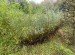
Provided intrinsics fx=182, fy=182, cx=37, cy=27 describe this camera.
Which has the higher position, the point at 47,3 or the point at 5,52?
the point at 47,3

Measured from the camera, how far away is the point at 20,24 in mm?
4758

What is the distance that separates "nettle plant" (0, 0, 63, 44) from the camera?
15.6ft

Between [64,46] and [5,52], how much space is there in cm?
157

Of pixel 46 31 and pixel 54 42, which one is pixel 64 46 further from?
pixel 46 31

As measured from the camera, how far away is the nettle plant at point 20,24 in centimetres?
474

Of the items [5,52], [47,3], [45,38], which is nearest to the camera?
[5,52]

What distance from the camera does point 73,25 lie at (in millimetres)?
5434

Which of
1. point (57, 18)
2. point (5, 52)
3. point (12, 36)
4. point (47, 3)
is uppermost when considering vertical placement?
point (47, 3)

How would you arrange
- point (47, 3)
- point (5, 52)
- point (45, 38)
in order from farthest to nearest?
1. point (47, 3)
2. point (45, 38)
3. point (5, 52)

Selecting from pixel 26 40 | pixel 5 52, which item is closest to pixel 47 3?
pixel 26 40

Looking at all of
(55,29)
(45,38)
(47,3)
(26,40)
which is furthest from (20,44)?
(47,3)

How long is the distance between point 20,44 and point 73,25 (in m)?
1.72

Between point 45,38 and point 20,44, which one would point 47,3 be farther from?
point 20,44

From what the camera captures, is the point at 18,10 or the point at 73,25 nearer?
the point at 18,10
